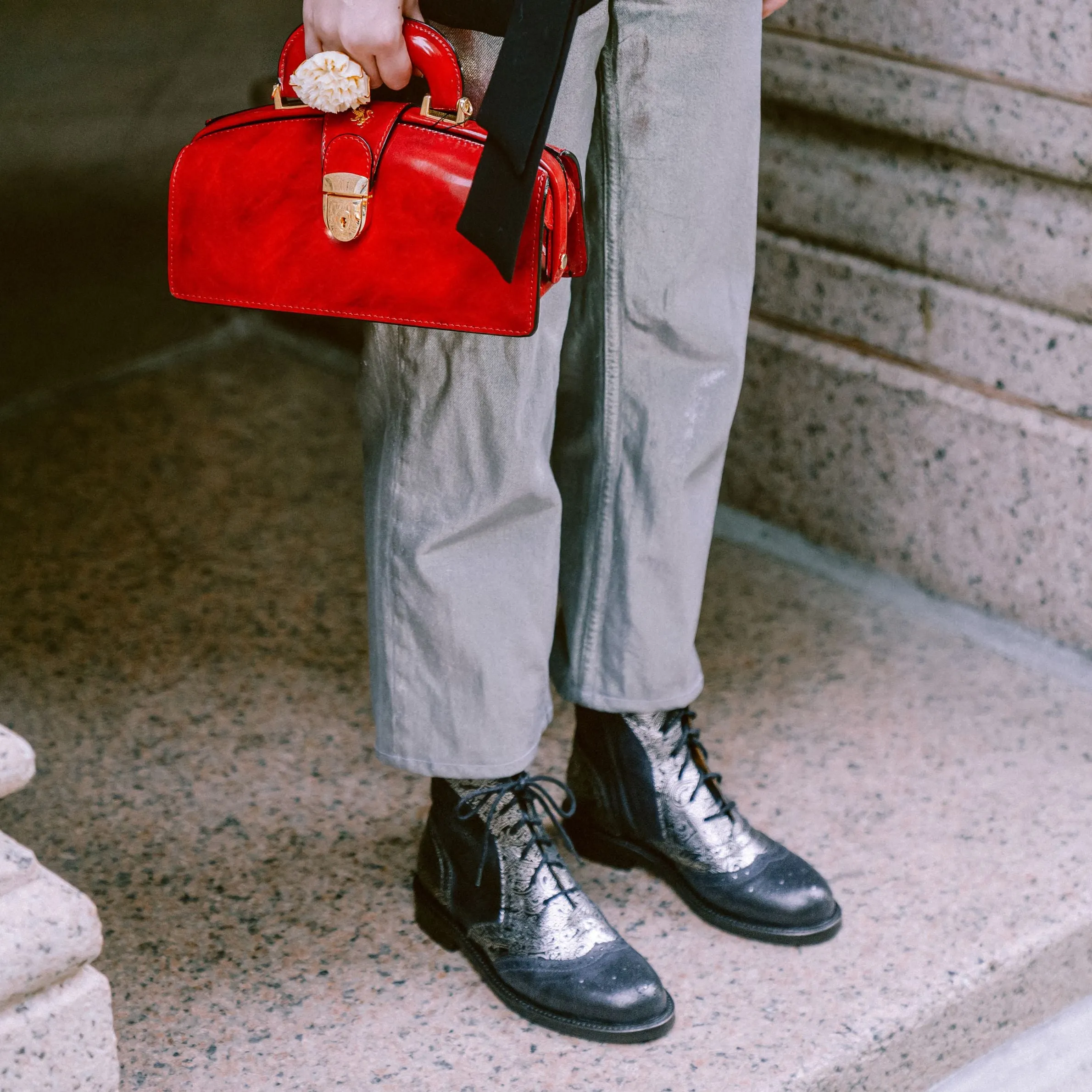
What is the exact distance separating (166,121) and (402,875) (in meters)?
1.65

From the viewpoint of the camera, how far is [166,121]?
98.5 inches

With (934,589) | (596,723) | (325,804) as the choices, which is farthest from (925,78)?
(325,804)

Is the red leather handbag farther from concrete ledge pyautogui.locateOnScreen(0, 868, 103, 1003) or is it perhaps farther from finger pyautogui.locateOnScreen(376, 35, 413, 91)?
concrete ledge pyautogui.locateOnScreen(0, 868, 103, 1003)

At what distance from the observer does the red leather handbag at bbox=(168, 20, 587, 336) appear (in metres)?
0.99

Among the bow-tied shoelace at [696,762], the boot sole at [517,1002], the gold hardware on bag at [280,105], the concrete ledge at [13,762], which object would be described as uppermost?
the gold hardware on bag at [280,105]

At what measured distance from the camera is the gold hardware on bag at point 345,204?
39.0 inches

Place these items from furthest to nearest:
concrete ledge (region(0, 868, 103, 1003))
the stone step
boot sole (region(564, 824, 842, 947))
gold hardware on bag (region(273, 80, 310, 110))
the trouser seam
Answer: the stone step → boot sole (region(564, 824, 842, 947)) → the trouser seam → gold hardware on bag (region(273, 80, 310, 110)) → concrete ledge (region(0, 868, 103, 1003))

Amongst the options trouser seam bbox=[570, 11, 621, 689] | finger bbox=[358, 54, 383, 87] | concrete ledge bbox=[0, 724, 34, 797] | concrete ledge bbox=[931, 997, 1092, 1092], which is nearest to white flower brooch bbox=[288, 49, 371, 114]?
finger bbox=[358, 54, 383, 87]

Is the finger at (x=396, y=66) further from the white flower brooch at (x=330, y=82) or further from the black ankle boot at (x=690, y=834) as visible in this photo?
the black ankle boot at (x=690, y=834)

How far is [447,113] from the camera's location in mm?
1008

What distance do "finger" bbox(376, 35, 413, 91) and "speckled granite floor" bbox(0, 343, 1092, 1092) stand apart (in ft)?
2.52

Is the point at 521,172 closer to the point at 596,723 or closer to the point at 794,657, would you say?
the point at 596,723

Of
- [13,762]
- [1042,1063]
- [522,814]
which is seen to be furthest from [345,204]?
[1042,1063]

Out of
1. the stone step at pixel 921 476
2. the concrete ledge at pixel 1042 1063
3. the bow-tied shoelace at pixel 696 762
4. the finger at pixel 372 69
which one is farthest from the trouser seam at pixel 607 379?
the stone step at pixel 921 476
